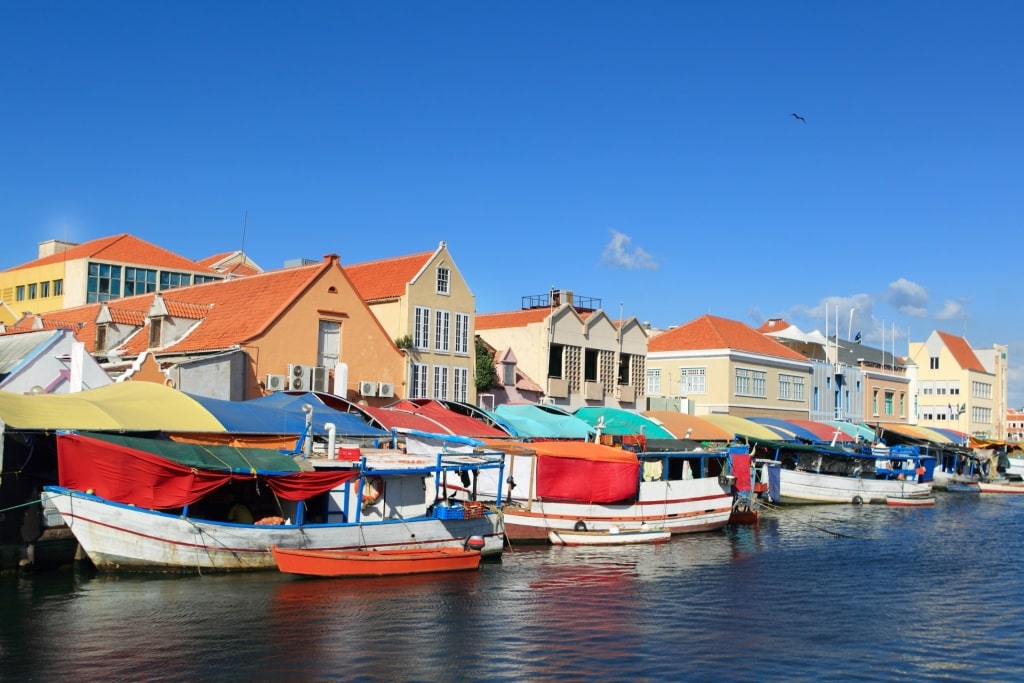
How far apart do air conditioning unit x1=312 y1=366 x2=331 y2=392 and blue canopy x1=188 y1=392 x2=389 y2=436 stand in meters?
3.33

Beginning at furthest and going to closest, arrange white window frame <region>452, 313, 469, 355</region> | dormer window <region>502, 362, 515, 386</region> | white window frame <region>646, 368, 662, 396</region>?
white window frame <region>646, 368, 662, 396</region>
dormer window <region>502, 362, 515, 386</region>
white window frame <region>452, 313, 469, 355</region>

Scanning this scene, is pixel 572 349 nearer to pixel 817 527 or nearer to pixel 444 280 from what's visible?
pixel 444 280

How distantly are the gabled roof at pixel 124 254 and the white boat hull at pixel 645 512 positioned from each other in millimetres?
34003

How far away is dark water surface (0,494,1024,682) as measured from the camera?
19.8 meters

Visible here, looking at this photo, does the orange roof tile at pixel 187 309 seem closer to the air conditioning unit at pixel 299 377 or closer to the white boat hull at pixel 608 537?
the air conditioning unit at pixel 299 377

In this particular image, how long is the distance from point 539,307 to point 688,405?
1335 cm

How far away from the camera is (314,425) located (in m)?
35.6

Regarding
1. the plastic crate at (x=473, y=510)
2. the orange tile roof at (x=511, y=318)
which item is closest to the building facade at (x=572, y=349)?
the orange tile roof at (x=511, y=318)

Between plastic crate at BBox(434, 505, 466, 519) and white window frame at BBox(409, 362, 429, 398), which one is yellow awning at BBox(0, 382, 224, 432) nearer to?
plastic crate at BBox(434, 505, 466, 519)

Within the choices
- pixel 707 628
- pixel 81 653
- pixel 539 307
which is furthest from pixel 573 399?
pixel 81 653

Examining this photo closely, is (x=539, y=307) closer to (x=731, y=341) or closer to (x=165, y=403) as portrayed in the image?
(x=731, y=341)

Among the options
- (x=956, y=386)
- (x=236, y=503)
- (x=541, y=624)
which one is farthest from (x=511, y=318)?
(x=956, y=386)

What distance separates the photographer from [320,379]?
43.8m

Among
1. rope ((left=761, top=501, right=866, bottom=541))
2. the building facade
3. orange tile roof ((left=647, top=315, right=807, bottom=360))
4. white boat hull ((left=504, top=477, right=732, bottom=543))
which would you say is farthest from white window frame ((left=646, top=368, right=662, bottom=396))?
white boat hull ((left=504, top=477, right=732, bottom=543))
